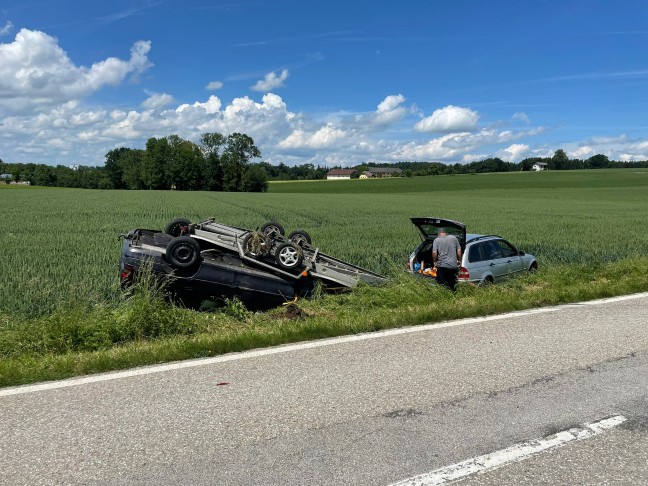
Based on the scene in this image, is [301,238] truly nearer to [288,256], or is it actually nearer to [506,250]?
[288,256]

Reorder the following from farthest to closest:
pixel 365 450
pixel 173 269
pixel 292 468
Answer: pixel 173 269 → pixel 365 450 → pixel 292 468

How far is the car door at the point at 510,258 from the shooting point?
11.4 m

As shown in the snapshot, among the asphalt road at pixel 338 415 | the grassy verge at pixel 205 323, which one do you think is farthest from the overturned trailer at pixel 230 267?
the asphalt road at pixel 338 415

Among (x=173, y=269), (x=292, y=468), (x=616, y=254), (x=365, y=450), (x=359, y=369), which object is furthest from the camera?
(x=616, y=254)

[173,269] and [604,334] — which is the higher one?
[173,269]

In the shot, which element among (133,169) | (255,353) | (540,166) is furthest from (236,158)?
(255,353)

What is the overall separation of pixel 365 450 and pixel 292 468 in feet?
1.78

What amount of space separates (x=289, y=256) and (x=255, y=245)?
59cm

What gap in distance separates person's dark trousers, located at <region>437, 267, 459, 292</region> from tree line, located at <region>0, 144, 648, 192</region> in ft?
289

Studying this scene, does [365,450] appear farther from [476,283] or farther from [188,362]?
[476,283]

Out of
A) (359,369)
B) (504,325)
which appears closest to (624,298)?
(504,325)

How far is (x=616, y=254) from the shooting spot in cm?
1527

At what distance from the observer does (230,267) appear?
848 cm

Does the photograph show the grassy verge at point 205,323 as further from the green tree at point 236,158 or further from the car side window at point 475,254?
the green tree at point 236,158
